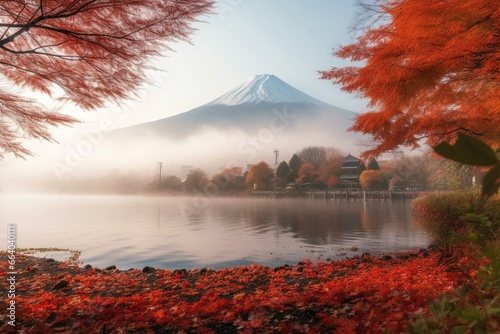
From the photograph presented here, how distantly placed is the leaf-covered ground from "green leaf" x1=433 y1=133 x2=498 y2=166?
2.33 meters

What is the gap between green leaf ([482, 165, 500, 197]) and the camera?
0.50 meters

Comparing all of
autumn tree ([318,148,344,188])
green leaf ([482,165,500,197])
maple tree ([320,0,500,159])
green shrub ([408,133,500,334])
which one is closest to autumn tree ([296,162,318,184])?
autumn tree ([318,148,344,188])

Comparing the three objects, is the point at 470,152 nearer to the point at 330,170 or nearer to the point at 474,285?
the point at 474,285

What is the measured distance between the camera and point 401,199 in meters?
50.7

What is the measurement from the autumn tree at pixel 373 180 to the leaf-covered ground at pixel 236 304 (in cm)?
5845

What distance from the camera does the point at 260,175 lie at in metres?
76.6

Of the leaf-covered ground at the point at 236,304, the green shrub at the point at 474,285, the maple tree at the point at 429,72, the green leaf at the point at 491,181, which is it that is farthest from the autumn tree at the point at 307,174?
the green leaf at the point at 491,181

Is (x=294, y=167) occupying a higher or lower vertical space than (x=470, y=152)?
higher

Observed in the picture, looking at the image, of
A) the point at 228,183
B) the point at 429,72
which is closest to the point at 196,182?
the point at 228,183

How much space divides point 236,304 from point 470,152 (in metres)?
4.11

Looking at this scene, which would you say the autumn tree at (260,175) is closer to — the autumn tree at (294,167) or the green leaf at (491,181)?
the autumn tree at (294,167)

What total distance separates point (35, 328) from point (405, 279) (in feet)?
14.6

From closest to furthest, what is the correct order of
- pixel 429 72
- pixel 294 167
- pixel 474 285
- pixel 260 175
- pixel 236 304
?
pixel 474 285, pixel 236 304, pixel 429 72, pixel 294 167, pixel 260 175

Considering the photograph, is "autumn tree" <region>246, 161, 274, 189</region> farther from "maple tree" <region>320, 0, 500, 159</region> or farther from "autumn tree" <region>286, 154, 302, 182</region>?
"maple tree" <region>320, 0, 500, 159</region>
